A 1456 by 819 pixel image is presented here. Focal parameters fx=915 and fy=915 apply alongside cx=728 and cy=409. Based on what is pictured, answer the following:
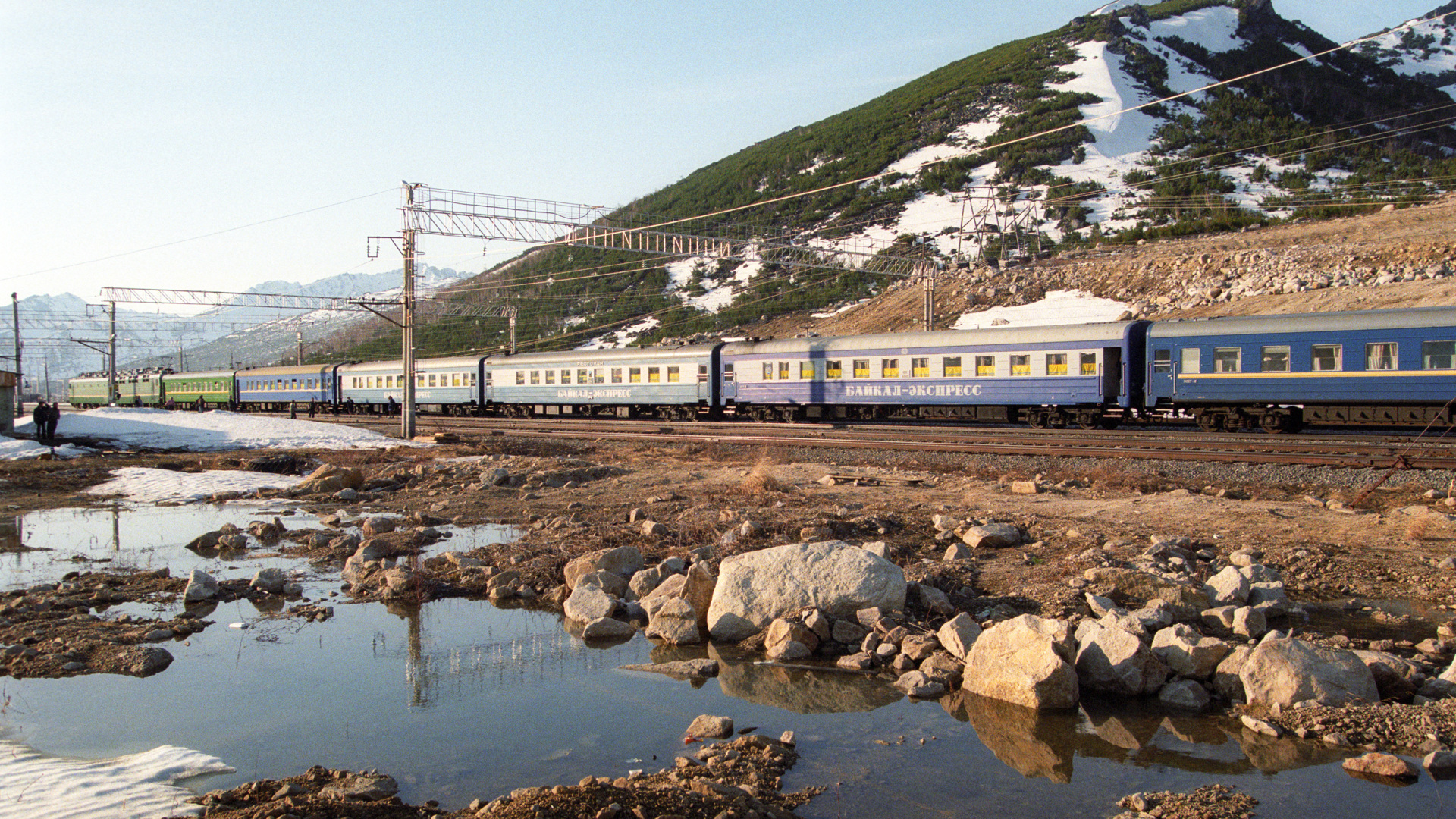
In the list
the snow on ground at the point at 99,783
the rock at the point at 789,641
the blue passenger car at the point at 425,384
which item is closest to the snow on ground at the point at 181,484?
the snow on ground at the point at 99,783

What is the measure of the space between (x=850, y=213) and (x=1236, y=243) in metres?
41.7

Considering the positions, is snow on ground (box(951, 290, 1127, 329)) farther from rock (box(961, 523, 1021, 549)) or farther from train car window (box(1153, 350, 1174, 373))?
rock (box(961, 523, 1021, 549))

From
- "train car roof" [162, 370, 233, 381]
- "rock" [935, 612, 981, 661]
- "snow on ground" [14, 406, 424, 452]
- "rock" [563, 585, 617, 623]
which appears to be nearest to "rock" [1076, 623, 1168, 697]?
"rock" [935, 612, 981, 661]

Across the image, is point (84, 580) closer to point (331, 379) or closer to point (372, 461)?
point (372, 461)

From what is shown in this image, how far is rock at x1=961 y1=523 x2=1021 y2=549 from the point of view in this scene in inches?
423

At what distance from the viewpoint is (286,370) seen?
55812 mm

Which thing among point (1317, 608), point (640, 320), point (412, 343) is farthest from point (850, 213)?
point (1317, 608)

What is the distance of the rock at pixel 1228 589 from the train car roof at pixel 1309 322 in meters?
15.0

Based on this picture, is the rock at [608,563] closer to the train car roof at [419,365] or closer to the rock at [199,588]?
the rock at [199,588]

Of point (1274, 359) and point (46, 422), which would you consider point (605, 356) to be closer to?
point (46, 422)

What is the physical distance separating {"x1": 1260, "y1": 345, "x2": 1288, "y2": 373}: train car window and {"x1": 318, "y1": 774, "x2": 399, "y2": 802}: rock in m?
21.7

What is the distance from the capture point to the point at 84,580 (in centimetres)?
1028

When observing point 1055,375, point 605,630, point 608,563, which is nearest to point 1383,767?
point 605,630

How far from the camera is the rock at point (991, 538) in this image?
1073cm
